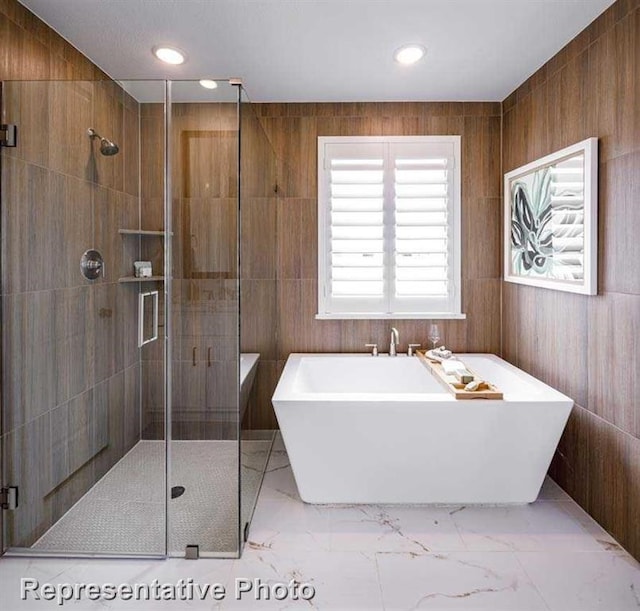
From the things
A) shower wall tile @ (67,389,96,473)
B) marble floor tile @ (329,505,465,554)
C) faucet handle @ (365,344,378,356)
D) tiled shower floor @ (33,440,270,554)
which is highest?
faucet handle @ (365,344,378,356)

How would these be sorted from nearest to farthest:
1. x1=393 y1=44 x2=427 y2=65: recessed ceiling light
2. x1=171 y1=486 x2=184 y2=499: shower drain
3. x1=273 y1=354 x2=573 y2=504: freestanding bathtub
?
x1=171 y1=486 x2=184 y2=499: shower drain → x1=273 y1=354 x2=573 y2=504: freestanding bathtub → x1=393 y1=44 x2=427 y2=65: recessed ceiling light

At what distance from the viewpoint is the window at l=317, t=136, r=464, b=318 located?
11.9 feet

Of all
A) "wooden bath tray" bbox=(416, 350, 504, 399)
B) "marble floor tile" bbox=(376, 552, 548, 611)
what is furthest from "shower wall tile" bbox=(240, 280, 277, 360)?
"marble floor tile" bbox=(376, 552, 548, 611)

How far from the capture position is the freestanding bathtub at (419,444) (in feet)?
8.09

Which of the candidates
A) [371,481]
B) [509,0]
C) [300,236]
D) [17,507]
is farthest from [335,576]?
[509,0]

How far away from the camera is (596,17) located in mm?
2439

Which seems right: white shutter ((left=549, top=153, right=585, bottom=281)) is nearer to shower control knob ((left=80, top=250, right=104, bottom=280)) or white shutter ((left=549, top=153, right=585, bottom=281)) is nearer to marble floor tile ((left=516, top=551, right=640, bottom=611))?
marble floor tile ((left=516, top=551, right=640, bottom=611))

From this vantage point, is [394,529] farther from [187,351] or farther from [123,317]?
[123,317]

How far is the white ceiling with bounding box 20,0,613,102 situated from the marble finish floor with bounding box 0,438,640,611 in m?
2.50

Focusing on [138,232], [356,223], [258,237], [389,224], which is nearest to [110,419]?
[138,232]

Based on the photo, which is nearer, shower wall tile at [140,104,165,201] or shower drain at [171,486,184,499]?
shower wall tile at [140,104,165,201]

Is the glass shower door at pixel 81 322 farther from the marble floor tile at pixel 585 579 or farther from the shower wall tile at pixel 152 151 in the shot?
the marble floor tile at pixel 585 579

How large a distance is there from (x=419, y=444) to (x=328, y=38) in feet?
7.08

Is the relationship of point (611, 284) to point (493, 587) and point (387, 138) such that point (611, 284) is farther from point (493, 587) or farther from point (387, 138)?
point (387, 138)
